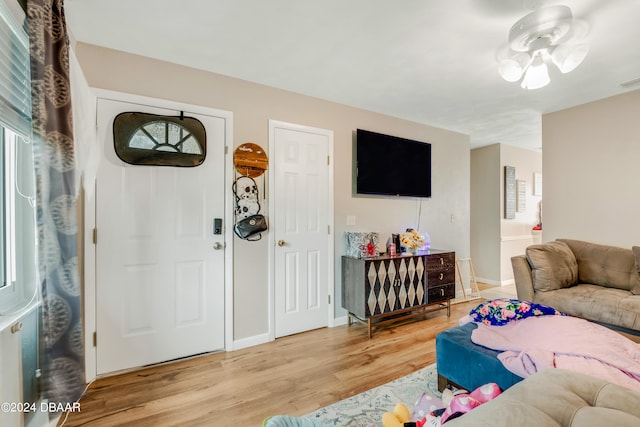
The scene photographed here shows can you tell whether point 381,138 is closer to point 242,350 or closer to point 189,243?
point 189,243

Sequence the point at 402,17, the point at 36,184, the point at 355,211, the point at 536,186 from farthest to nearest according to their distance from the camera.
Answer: the point at 536,186 → the point at 355,211 → the point at 402,17 → the point at 36,184

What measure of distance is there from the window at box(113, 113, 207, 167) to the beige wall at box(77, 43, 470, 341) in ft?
0.74

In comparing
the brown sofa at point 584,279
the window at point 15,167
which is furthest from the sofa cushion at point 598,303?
the window at point 15,167

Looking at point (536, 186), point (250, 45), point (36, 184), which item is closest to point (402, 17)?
point (250, 45)

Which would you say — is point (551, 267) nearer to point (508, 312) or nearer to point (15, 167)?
point (508, 312)

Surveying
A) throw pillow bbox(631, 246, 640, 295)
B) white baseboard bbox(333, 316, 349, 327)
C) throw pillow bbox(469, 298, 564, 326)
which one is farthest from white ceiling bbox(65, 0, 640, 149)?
white baseboard bbox(333, 316, 349, 327)

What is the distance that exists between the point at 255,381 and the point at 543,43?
301cm

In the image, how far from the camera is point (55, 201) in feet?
4.47

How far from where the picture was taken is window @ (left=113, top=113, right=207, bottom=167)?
217 centimetres

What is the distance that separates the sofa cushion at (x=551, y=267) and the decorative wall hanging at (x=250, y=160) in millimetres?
2777

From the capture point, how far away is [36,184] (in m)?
1.27

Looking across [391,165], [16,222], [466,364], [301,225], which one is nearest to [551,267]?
[466,364]

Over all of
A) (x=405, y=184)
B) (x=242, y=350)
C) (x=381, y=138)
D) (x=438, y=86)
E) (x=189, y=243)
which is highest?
(x=438, y=86)

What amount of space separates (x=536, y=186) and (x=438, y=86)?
405 centimetres
